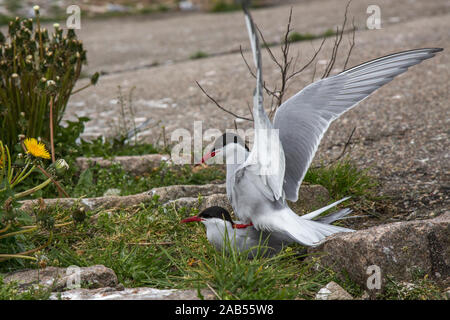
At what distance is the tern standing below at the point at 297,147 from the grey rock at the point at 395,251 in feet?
0.40

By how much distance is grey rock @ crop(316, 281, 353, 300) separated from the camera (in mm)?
2426

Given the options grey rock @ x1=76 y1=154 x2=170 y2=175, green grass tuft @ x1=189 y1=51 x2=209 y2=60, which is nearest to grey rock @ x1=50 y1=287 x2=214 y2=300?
grey rock @ x1=76 y1=154 x2=170 y2=175

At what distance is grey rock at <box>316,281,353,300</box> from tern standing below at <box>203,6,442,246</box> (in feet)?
0.74

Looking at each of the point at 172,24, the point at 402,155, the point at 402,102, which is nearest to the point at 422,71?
the point at 402,102

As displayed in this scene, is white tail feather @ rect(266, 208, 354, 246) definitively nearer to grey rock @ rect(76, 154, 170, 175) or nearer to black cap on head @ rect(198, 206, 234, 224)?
black cap on head @ rect(198, 206, 234, 224)

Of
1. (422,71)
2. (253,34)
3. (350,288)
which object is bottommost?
(350,288)

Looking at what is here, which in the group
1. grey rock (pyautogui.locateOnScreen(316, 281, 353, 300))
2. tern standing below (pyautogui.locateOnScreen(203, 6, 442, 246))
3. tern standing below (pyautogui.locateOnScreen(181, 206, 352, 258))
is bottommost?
grey rock (pyautogui.locateOnScreen(316, 281, 353, 300))

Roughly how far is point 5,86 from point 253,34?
2.29 meters

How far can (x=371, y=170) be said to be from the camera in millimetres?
3885

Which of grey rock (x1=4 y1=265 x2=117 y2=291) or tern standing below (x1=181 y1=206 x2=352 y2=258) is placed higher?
tern standing below (x1=181 y1=206 x2=352 y2=258)

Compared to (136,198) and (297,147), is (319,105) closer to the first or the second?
(297,147)

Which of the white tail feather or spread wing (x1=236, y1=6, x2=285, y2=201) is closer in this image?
spread wing (x1=236, y1=6, x2=285, y2=201)

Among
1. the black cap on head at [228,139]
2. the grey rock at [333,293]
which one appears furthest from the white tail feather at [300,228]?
the black cap on head at [228,139]
